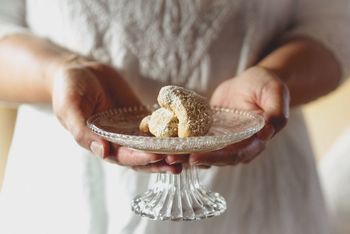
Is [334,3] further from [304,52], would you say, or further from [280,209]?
[280,209]

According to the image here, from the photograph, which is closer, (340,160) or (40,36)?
(40,36)

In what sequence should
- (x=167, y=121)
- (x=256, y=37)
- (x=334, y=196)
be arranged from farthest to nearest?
(x=334, y=196) < (x=256, y=37) < (x=167, y=121)

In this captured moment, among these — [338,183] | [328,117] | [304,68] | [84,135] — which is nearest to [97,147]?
[84,135]

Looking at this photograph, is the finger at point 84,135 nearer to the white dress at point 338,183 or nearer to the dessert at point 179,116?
the dessert at point 179,116

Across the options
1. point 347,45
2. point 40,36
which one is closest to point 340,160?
point 347,45

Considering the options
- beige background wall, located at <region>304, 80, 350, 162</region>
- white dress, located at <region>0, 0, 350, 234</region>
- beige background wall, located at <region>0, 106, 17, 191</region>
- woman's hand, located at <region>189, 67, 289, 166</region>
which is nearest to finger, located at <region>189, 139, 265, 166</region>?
woman's hand, located at <region>189, 67, 289, 166</region>

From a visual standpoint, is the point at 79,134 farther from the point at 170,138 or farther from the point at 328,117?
the point at 328,117

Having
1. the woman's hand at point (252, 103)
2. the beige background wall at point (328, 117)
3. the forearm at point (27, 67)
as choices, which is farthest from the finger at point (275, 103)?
the beige background wall at point (328, 117)
